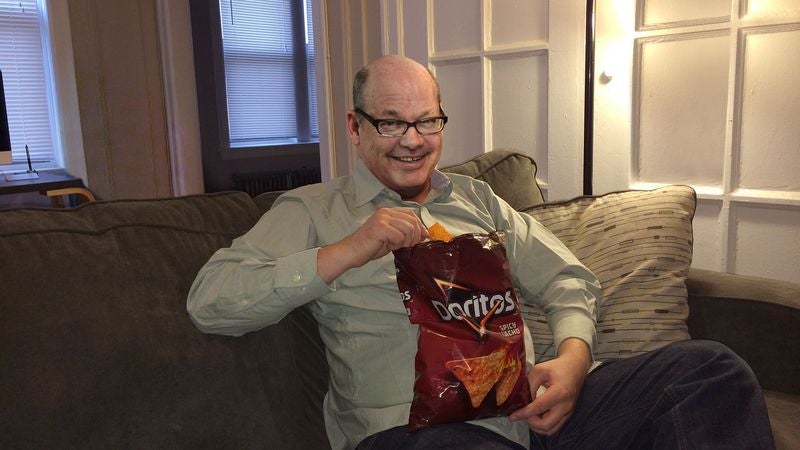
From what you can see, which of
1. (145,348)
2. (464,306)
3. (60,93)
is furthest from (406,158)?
(60,93)

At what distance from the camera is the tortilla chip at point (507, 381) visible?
102 centimetres

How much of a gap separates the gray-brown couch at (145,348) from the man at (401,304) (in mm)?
59

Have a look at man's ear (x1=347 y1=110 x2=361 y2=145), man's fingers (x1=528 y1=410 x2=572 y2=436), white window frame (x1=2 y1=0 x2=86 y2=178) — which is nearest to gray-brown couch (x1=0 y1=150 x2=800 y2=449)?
man's ear (x1=347 y1=110 x2=361 y2=145)

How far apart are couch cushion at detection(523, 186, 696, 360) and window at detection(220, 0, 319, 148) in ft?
12.0

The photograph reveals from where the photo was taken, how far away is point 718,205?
6.59ft

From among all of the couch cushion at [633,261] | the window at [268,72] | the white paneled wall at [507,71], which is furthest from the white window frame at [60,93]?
the couch cushion at [633,261]

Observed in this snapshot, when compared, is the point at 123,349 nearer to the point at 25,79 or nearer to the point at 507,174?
the point at 507,174

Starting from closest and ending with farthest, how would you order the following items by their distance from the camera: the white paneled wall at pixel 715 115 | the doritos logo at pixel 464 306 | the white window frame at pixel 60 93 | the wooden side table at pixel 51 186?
1. the doritos logo at pixel 464 306
2. the white paneled wall at pixel 715 115
3. the wooden side table at pixel 51 186
4. the white window frame at pixel 60 93

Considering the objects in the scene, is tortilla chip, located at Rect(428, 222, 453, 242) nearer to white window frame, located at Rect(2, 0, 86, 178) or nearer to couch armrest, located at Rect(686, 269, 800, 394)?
couch armrest, located at Rect(686, 269, 800, 394)

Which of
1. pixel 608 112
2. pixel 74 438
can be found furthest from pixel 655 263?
pixel 74 438

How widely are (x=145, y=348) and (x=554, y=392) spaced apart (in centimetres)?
65

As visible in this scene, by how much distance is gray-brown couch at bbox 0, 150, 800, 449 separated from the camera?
0.92 metres

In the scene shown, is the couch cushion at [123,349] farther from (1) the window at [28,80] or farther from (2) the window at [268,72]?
(2) the window at [268,72]

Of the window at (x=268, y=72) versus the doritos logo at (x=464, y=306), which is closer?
the doritos logo at (x=464, y=306)
